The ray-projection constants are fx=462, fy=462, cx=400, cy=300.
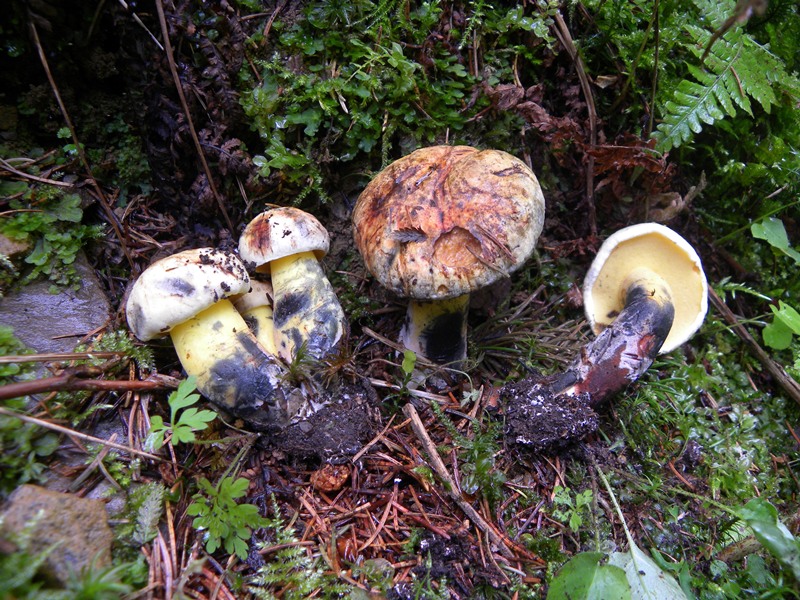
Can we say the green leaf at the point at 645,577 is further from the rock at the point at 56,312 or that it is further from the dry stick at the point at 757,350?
the rock at the point at 56,312

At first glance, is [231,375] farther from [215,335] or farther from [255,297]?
[255,297]

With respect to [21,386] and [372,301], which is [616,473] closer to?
[372,301]

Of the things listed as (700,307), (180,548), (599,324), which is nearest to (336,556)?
(180,548)

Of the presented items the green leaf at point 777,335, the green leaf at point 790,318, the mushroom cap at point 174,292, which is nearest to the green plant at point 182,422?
the mushroom cap at point 174,292

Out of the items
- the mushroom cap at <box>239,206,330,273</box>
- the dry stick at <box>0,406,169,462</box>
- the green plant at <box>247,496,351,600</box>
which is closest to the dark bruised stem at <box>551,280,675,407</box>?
the green plant at <box>247,496,351,600</box>

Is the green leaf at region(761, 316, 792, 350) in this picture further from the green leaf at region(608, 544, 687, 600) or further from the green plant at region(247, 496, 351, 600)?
the green plant at region(247, 496, 351, 600)

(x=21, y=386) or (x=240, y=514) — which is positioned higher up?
(x=21, y=386)
